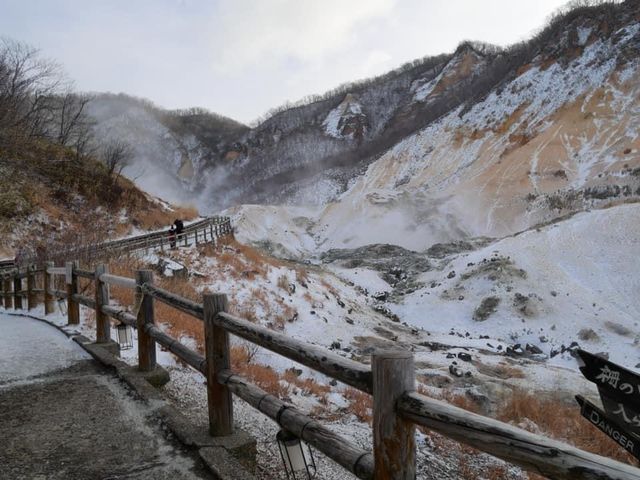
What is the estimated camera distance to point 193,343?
7.80 m

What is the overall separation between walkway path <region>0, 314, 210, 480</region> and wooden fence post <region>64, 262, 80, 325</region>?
1.91m

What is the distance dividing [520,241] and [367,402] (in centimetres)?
2016

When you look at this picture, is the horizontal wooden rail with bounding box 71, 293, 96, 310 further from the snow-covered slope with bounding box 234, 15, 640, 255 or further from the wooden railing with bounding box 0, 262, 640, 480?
the snow-covered slope with bounding box 234, 15, 640, 255

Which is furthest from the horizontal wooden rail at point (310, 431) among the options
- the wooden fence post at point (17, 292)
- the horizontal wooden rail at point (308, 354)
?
the wooden fence post at point (17, 292)

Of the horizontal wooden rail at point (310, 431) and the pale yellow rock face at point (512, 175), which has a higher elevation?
the pale yellow rock face at point (512, 175)

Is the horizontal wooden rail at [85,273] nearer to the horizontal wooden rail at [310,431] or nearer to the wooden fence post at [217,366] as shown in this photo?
the wooden fence post at [217,366]

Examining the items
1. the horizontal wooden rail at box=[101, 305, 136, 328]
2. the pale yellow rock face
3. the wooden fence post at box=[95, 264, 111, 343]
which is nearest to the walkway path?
the wooden fence post at box=[95, 264, 111, 343]

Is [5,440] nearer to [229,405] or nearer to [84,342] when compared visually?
[229,405]

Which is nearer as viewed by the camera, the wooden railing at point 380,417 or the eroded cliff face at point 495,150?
the wooden railing at point 380,417

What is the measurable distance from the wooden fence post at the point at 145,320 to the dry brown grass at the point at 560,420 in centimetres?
602

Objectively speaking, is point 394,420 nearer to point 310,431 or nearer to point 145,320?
point 310,431

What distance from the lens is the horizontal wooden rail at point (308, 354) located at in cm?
238

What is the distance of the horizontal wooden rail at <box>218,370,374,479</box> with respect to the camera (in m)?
2.37

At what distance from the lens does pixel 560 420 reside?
8.05 m
